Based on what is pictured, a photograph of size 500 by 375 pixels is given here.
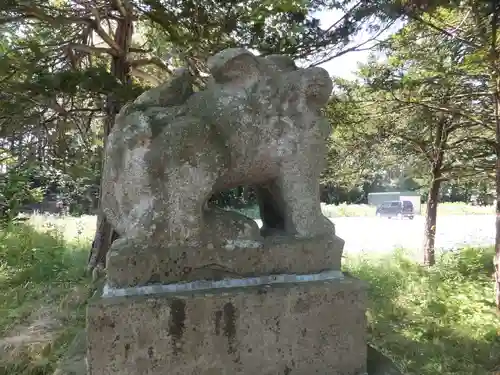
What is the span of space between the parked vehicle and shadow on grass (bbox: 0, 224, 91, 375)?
17.0m

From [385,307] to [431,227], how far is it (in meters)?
2.80

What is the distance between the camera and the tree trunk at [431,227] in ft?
24.4

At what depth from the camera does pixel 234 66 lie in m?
1.93

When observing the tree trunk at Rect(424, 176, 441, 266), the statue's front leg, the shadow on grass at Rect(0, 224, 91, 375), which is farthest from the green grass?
the statue's front leg

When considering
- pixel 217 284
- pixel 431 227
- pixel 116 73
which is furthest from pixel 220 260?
pixel 431 227

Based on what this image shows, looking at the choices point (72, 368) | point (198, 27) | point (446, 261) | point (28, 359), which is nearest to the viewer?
point (72, 368)

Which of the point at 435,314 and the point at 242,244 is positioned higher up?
the point at 242,244

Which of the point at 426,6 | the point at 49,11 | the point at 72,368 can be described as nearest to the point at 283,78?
the point at 72,368

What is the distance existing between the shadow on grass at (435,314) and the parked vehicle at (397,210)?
44.9 feet

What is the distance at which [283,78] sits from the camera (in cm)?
202

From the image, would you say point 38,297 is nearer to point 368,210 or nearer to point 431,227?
point 431,227

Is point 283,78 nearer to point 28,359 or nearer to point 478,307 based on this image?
point 28,359

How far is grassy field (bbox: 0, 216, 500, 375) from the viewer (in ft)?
13.0

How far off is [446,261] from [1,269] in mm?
6918
